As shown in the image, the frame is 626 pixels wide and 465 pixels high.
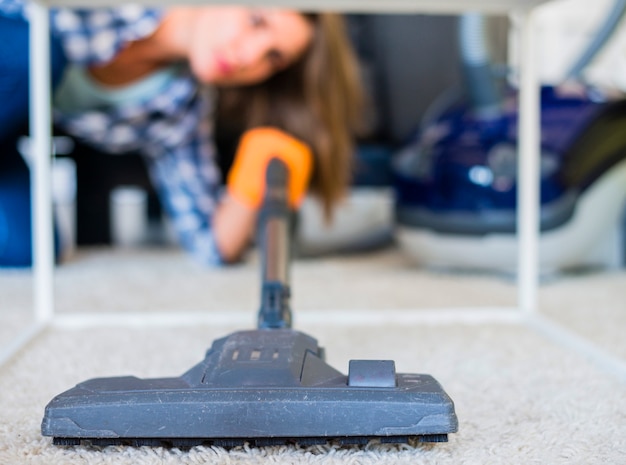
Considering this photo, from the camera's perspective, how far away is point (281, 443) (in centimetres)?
56

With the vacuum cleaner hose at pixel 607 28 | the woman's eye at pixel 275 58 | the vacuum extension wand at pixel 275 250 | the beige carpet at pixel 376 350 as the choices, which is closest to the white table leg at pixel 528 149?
the beige carpet at pixel 376 350

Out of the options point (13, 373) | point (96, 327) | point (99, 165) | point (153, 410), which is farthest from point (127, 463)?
point (99, 165)

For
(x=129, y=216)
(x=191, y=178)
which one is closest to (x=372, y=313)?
(x=191, y=178)

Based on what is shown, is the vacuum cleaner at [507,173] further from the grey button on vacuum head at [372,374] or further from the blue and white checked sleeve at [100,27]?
the grey button on vacuum head at [372,374]

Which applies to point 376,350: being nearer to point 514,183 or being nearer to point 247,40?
point 514,183

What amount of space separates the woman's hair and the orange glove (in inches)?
1.2

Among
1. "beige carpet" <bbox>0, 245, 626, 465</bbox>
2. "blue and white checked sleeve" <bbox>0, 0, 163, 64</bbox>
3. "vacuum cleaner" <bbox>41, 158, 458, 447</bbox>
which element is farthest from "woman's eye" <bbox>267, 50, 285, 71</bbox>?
"vacuum cleaner" <bbox>41, 158, 458, 447</bbox>

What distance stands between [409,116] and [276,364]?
5.43ft

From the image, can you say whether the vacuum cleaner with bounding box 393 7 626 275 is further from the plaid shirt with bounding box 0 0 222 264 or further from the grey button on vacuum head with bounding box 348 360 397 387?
the grey button on vacuum head with bounding box 348 360 397 387

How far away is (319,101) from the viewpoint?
1637mm

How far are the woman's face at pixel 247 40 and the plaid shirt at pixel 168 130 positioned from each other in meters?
0.14

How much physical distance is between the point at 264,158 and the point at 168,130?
0.37 meters

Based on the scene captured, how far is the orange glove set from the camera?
62.4 inches

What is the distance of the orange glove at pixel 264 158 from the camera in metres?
1.58
